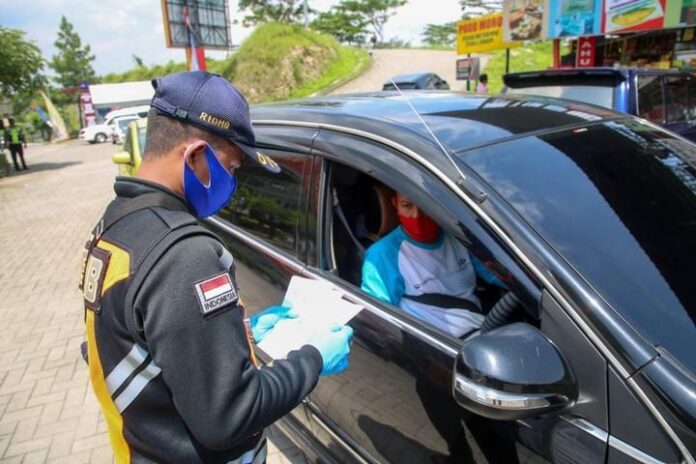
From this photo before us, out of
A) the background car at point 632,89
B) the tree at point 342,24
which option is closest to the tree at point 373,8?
the tree at point 342,24

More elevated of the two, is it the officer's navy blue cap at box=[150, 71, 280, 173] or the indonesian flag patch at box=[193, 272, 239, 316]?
the officer's navy blue cap at box=[150, 71, 280, 173]

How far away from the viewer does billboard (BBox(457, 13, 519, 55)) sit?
16.7 m

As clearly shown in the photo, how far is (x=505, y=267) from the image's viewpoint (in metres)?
1.29

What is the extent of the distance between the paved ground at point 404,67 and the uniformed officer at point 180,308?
25.0 metres

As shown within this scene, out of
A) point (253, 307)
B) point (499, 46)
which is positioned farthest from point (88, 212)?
point (499, 46)

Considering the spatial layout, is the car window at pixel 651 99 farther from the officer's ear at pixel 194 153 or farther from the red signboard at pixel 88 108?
the red signboard at pixel 88 108

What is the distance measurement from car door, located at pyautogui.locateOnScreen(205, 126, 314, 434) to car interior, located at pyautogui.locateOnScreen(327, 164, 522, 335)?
0.15 meters

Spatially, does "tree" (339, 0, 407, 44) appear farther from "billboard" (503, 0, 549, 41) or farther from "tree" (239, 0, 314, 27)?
"billboard" (503, 0, 549, 41)

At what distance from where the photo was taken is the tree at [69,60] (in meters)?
70.5

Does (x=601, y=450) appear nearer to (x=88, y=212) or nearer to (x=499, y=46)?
(x=88, y=212)

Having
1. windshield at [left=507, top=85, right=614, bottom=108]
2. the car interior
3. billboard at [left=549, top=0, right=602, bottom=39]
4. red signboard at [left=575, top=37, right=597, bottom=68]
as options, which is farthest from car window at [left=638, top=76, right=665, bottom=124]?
red signboard at [left=575, top=37, right=597, bottom=68]

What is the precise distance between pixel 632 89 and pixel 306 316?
4464 mm

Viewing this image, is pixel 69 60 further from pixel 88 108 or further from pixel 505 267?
pixel 505 267

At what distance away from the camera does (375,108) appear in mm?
2033
